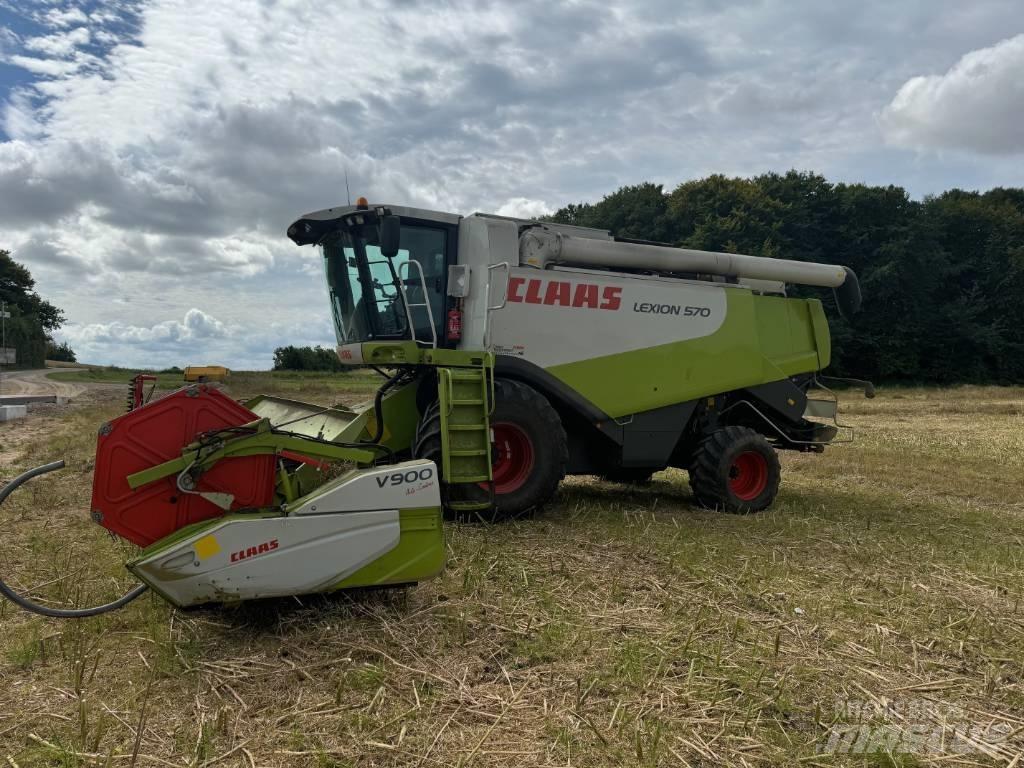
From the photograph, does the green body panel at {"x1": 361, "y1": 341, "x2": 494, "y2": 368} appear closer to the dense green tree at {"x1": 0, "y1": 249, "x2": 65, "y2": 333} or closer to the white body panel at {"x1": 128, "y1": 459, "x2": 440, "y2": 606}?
the white body panel at {"x1": 128, "y1": 459, "x2": 440, "y2": 606}

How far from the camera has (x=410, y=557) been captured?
363 cm

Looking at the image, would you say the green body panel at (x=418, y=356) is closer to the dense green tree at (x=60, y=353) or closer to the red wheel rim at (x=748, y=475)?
the red wheel rim at (x=748, y=475)

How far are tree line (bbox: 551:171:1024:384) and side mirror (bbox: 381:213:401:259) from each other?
35993mm

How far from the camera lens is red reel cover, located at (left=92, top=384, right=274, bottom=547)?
3408mm

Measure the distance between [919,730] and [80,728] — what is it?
10.0ft

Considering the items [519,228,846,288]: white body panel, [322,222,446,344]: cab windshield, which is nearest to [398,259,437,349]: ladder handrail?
[322,222,446,344]: cab windshield

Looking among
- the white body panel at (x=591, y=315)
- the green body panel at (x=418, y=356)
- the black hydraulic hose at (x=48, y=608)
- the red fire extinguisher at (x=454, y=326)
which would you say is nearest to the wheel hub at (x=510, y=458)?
the green body panel at (x=418, y=356)

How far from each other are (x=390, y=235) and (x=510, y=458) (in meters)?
2.14

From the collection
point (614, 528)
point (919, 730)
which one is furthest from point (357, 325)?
point (919, 730)

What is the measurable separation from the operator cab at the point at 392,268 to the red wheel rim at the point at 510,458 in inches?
40.3

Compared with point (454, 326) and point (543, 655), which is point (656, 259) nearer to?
point (454, 326)

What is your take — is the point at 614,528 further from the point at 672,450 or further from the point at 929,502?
the point at 929,502

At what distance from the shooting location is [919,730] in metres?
2.74

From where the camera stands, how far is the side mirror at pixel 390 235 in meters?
5.84
